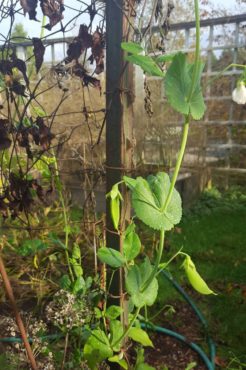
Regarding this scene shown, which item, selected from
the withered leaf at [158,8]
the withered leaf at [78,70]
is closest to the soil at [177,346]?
the withered leaf at [78,70]

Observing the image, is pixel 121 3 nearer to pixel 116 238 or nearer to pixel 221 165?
pixel 116 238

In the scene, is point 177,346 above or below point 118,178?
below

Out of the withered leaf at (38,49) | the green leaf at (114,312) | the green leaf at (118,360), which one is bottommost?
the green leaf at (118,360)

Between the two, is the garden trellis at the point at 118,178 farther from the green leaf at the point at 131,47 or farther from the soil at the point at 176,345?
the soil at the point at 176,345

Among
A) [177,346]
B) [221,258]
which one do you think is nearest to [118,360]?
[177,346]

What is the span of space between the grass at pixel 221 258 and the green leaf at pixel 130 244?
28.8 inches

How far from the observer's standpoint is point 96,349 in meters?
0.93

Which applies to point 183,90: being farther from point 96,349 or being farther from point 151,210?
point 96,349

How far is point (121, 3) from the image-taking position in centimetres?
86

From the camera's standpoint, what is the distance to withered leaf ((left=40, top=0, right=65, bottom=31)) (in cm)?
89

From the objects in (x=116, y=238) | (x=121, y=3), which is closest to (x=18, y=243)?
(x=116, y=238)

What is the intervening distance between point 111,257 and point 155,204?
187 mm

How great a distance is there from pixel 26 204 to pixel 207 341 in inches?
41.2

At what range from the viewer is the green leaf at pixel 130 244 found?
3.12ft
